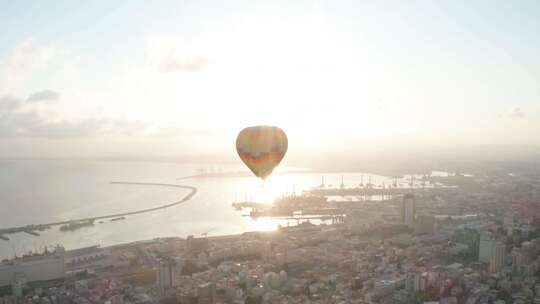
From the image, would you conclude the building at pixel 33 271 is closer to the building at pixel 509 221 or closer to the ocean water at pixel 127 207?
the ocean water at pixel 127 207

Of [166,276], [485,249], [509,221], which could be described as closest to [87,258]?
[166,276]

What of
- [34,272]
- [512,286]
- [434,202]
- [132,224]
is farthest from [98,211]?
[512,286]

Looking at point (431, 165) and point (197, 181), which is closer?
point (197, 181)

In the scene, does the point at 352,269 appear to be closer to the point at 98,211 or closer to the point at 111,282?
the point at 111,282

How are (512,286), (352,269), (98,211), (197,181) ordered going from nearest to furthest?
(512,286) < (352,269) < (98,211) < (197,181)

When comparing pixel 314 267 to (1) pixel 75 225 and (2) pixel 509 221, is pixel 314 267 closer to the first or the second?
(2) pixel 509 221

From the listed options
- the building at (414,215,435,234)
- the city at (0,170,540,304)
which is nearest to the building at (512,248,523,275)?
the city at (0,170,540,304)

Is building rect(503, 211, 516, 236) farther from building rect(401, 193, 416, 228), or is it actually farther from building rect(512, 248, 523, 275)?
building rect(512, 248, 523, 275)
